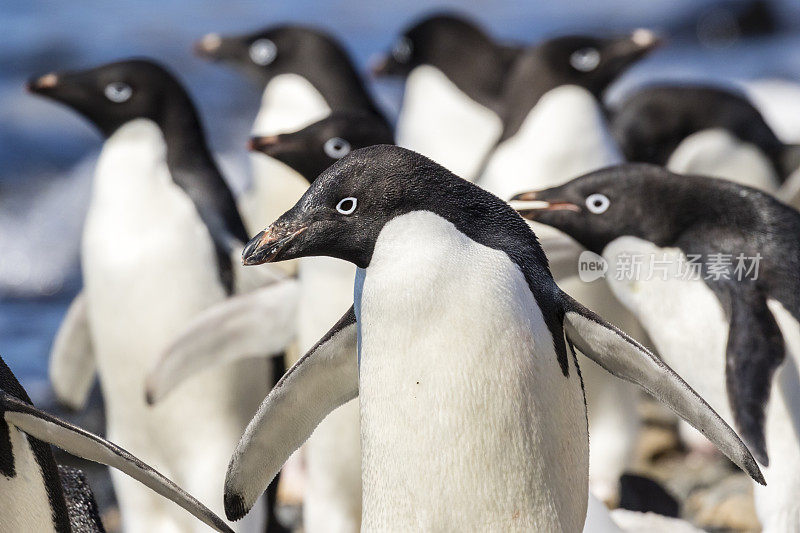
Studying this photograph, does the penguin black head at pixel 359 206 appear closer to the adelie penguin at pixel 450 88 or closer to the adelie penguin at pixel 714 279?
the adelie penguin at pixel 714 279

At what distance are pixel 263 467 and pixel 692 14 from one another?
17362mm

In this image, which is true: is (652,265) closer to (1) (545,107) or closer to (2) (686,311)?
(2) (686,311)

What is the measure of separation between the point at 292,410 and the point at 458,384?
37cm

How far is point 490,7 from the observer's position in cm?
2073

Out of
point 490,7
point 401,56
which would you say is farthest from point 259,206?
point 490,7

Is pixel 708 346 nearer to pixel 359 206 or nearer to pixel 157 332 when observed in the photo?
pixel 359 206

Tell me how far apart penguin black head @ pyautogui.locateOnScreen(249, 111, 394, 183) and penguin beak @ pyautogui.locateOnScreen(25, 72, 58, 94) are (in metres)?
0.86

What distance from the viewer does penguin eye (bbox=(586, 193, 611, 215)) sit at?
2.88 meters

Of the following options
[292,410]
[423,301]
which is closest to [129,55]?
[292,410]

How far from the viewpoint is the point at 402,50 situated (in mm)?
5348

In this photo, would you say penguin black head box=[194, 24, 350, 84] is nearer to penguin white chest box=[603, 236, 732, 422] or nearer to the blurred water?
penguin white chest box=[603, 236, 732, 422]

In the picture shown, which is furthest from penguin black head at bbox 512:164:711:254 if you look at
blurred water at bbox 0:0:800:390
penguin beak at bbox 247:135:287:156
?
blurred water at bbox 0:0:800:390

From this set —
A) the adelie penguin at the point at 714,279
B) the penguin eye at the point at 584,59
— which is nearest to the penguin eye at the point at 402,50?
the penguin eye at the point at 584,59

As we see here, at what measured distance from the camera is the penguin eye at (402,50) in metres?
5.31
